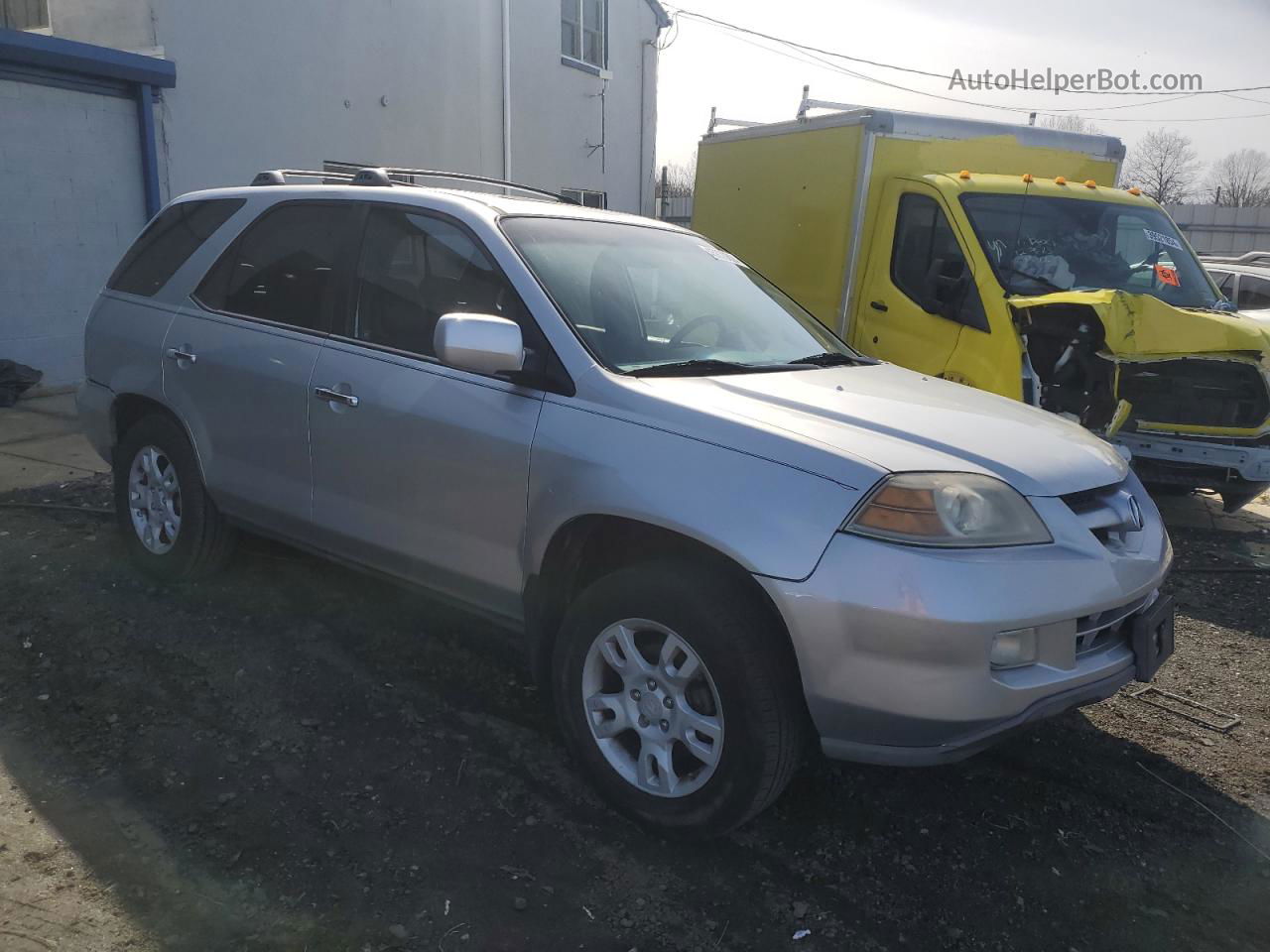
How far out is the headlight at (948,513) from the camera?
263cm

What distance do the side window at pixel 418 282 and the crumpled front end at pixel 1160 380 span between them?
386 cm

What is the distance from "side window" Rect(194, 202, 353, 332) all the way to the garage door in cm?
631

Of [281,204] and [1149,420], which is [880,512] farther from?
[1149,420]

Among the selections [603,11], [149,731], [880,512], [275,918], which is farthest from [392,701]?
[603,11]

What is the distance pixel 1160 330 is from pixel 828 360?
309 centimetres

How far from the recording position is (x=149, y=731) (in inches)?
139

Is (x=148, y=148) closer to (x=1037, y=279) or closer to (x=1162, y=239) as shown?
(x=1037, y=279)

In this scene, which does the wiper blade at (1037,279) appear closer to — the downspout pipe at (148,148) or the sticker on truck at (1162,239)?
the sticker on truck at (1162,239)

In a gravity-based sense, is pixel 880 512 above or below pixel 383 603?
above

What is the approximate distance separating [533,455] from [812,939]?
5.16 feet

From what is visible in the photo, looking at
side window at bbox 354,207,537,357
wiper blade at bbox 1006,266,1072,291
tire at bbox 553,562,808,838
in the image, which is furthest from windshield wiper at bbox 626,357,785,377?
wiper blade at bbox 1006,266,1072,291

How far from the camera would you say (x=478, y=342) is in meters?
3.10

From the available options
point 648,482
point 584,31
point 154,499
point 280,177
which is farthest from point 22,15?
point 648,482

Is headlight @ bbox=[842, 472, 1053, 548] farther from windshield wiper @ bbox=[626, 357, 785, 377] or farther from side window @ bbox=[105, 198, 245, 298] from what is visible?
side window @ bbox=[105, 198, 245, 298]
